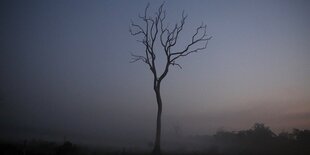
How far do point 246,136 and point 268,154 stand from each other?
29.8m

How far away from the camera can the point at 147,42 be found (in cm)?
2741

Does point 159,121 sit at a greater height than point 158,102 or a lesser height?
lesser

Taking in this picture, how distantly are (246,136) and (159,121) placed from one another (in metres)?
42.7

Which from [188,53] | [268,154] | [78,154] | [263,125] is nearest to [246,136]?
[263,125]

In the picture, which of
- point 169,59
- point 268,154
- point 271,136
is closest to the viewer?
point 169,59

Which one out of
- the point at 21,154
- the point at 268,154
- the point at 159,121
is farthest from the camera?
the point at 268,154

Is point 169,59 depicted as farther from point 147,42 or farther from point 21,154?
point 21,154

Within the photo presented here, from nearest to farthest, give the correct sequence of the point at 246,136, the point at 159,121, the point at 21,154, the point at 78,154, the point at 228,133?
the point at 21,154
the point at 78,154
the point at 159,121
the point at 246,136
the point at 228,133

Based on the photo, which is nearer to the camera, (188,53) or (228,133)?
(188,53)

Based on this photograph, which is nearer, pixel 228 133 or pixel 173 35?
pixel 173 35

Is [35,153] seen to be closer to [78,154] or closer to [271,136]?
[78,154]

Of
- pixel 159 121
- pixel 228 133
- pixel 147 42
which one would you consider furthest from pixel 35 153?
pixel 228 133

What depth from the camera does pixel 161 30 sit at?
90.1 feet

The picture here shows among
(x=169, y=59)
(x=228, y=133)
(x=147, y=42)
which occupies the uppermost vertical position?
(x=147, y=42)
